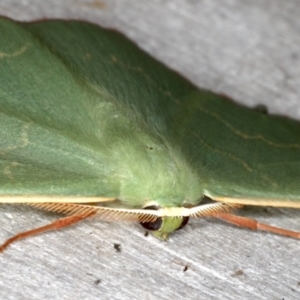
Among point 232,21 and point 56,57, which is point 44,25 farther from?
point 232,21

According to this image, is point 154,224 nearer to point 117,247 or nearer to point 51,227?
point 117,247

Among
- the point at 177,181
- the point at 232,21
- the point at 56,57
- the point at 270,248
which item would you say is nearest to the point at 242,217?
the point at 270,248

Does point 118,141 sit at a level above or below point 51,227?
above

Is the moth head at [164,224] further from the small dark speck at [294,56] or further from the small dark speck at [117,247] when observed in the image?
the small dark speck at [294,56]

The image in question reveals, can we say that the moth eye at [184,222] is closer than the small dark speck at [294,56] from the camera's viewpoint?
Yes

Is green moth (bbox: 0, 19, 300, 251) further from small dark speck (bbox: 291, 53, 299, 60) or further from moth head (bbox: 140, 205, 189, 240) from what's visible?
small dark speck (bbox: 291, 53, 299, 60)

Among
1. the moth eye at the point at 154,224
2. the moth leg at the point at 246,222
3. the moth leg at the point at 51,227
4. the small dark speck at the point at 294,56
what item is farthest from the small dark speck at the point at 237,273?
the small dark speck at the point at 294,56

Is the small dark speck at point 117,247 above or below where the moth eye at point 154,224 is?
below

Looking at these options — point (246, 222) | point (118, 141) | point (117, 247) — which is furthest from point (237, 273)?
point (118, 141)
